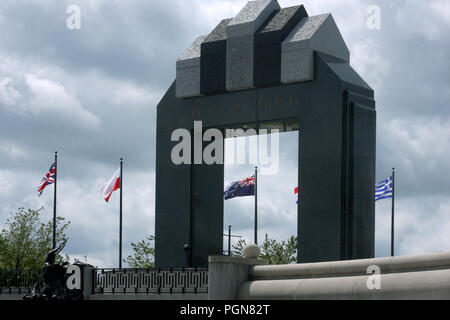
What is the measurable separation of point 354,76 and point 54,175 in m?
19.7

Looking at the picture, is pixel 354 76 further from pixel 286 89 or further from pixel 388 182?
pixel 388 182

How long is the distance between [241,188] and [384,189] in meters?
8.08

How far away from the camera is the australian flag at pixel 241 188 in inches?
1938

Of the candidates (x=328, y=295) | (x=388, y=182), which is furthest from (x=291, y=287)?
(x=388, y=182)

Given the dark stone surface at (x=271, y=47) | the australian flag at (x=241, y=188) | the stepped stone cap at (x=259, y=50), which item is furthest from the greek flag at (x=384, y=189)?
the dark stone surface at (x=271, y=47)

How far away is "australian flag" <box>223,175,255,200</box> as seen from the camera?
4922cm

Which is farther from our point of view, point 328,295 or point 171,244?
point 171,244

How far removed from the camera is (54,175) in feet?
163

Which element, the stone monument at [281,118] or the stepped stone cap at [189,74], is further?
the stepped stone cap at [189,74]

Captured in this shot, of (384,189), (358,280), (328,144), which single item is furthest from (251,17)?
(358,280)

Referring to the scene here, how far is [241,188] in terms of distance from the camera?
162ft

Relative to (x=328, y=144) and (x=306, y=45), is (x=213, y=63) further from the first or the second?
(x=328, y=144)

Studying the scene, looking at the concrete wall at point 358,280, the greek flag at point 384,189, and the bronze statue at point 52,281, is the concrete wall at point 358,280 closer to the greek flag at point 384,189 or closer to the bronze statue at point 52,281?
the bronze statue at point 52,281

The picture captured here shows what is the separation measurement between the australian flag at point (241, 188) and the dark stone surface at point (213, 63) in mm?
9999
